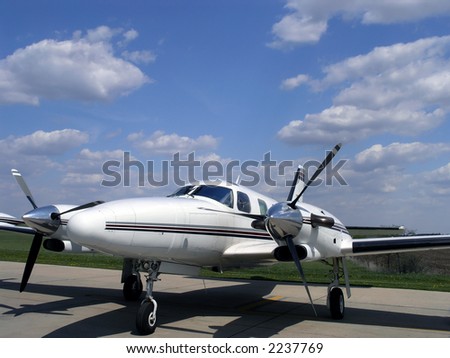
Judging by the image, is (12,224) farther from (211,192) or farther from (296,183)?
(296,183)

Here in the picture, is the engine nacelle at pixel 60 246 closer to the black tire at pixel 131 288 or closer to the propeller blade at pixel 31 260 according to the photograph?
the propeller blade at pixel 31 260

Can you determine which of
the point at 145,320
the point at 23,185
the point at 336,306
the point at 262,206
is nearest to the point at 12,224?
the point at 23,185

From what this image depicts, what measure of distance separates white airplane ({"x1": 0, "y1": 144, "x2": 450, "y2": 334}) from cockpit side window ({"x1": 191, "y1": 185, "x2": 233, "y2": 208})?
2cm

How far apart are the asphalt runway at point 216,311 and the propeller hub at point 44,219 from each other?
1834 millimetres

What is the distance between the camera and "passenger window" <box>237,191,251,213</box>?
10.1 meters

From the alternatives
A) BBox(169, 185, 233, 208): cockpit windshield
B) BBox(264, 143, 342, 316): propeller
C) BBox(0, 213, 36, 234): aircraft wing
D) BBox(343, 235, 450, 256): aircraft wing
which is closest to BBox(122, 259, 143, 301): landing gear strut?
BBox(0, 213, 36, 234): aircraft wing

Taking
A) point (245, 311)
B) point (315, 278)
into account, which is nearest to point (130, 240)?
point (245, 311)

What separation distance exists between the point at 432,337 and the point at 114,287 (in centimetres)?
999

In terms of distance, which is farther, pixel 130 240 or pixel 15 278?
pixel 15 278

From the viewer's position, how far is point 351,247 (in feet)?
33.8

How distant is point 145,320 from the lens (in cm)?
791

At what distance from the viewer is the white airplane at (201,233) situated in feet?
24.3

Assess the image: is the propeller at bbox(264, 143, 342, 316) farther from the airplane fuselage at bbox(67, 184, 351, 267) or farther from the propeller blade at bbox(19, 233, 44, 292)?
the propeller blade at bbox(19, 233, 44, 292)
